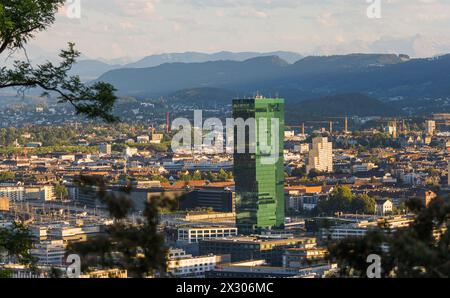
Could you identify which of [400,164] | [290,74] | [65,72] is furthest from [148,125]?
[65,72]

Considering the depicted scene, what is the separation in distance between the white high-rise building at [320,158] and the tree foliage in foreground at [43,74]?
214 feet

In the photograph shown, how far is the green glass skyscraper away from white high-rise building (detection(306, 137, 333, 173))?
2228 cm

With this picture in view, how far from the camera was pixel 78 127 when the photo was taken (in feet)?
368

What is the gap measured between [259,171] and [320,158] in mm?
26328

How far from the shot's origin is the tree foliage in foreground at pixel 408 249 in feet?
25.7

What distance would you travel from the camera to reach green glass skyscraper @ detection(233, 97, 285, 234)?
48.3 metres

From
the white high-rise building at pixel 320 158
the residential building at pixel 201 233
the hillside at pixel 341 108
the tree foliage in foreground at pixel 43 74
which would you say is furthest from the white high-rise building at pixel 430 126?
the tree foliage in foreground at pixel 43 74

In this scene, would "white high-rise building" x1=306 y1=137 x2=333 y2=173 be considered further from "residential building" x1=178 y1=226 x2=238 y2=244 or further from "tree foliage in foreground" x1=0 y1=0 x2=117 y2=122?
"tree foliage in foreground" x1=0 y1=0 x2=117 y2=122

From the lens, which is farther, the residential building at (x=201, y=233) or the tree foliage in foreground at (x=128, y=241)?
the residential building at (x=201, y=233)

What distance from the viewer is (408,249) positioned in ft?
25.4

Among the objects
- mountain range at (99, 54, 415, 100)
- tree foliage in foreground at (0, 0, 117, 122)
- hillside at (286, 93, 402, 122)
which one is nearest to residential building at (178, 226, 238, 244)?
tree foliage in foreground at (0, 0, 117, 122)

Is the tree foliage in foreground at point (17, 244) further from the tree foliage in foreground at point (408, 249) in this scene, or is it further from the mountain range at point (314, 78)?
the mountain range at point (314, 78)

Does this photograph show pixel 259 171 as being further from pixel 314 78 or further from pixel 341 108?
pixel 314 78

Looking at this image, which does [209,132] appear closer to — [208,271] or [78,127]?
[78,127]
